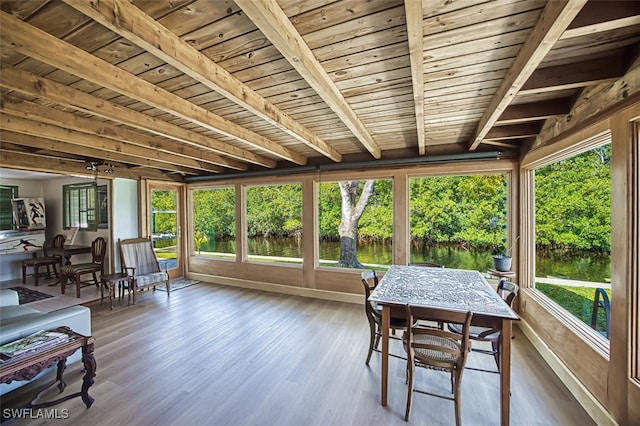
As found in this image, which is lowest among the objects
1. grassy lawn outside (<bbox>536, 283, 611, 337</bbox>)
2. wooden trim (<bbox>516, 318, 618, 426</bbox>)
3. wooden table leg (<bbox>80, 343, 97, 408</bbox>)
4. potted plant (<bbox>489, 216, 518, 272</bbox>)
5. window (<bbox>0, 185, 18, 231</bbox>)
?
wooden trim (<bbox>516, 318, 618, 426</bbox>)

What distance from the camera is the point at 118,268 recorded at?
4.98 m

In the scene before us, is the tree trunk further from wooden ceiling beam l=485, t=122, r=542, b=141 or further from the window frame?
the window frame

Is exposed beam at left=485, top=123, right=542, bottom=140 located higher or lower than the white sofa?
higher

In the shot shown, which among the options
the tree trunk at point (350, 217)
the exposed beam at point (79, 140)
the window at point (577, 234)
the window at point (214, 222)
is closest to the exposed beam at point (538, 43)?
the window at point (577, 234)

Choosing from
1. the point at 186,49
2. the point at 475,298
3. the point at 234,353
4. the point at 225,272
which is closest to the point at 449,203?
the point at 475,298

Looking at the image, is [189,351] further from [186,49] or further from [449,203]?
[449,203]

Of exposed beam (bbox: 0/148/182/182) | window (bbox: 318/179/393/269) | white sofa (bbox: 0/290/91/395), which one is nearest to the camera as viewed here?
white sofa (bbox: 0/290/91/395)

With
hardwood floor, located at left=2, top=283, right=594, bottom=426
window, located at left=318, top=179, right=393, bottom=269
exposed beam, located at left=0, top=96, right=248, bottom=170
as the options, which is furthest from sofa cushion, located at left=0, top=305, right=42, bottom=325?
window, located at left=318, top=179, right=393, bottom=269

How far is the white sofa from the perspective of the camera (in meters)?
2.15

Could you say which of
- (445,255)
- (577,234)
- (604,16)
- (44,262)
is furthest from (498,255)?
(44,262)

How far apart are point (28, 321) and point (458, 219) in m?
5.19

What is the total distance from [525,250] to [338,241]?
2825 mm

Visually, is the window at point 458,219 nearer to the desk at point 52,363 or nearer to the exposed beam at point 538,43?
the exposed beam at point 538,43

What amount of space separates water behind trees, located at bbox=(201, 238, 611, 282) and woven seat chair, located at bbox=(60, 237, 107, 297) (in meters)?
1.82
